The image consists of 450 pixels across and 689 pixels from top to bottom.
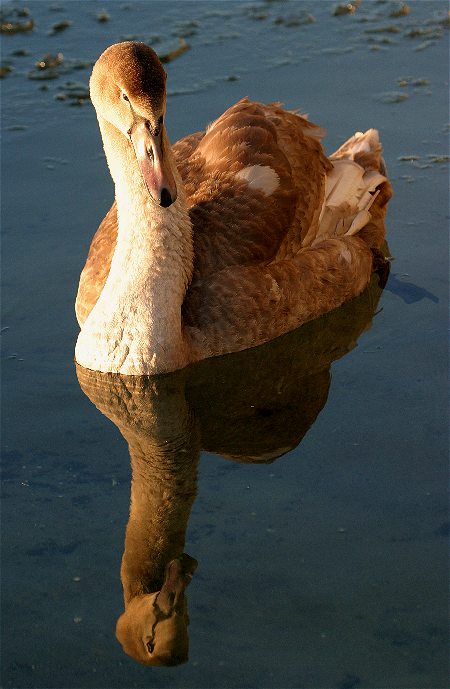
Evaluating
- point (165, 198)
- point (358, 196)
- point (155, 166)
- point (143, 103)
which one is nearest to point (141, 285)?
point (165, 198)

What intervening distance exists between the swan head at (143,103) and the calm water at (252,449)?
1.42 m

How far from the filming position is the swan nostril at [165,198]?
6.31 metres

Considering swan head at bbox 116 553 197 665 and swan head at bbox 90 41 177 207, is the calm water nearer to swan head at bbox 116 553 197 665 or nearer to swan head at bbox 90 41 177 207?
swan head at bbox 116 553 197 665

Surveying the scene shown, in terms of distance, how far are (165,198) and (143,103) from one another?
1.74 feet

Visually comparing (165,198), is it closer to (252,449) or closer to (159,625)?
(252,449)

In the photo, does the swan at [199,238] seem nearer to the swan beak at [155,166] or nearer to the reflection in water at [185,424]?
the swan beak at [155,166]

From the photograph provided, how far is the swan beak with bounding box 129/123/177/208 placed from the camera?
6316 millimetres

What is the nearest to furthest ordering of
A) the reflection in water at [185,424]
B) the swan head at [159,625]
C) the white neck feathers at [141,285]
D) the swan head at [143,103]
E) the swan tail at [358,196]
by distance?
the swan head at [159,625] < the reflection in water at [185,424] < the swan head at [143,103] < the white neck feathers at [141,285] < the swan tail at [358,196]

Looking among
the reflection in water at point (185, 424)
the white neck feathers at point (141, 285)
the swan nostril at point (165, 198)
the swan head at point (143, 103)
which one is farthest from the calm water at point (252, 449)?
the swan head at point (143, 103)

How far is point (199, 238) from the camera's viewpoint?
289 inches

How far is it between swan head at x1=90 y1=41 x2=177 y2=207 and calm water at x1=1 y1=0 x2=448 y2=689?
1416mm

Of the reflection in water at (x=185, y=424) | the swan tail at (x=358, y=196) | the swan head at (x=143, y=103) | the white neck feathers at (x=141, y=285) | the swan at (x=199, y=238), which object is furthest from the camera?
the swan tail at (x=358, y=196)

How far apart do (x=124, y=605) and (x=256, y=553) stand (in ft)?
2.35

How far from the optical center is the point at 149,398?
7102mm
